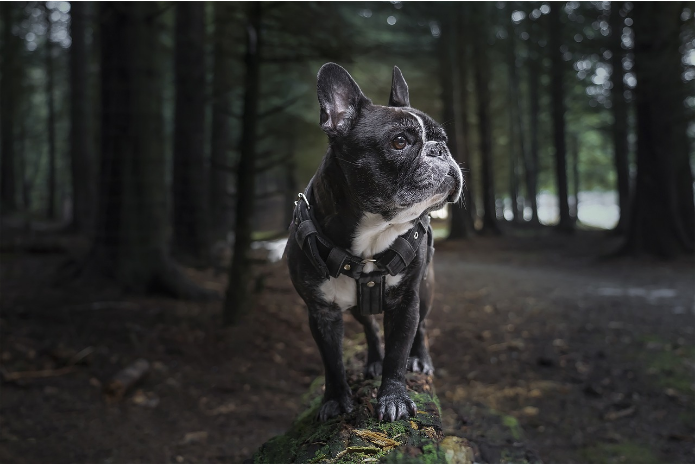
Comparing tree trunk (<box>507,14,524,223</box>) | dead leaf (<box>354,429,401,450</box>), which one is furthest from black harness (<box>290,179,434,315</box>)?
tree trunk (<box>507,14,524,223</box>)

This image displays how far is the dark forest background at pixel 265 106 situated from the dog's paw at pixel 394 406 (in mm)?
897

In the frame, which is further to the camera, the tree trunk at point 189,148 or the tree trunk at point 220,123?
the tree trunk at point 189,148

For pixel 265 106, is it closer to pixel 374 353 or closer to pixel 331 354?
pixel 374 353

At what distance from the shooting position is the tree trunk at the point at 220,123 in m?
7.46

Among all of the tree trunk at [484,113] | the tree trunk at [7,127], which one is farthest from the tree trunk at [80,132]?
the tree trunk at [484,113]

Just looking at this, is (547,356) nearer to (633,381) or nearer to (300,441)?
(633,381)

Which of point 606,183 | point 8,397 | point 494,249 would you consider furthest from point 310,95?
point 606,183

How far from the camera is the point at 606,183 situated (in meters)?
46.4

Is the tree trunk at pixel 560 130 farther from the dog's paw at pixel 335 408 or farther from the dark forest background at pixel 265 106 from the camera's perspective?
the dog's paw at pixel 335 408

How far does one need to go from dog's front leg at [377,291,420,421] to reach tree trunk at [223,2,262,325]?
5.23 meters

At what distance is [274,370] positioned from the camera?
7.73 meters

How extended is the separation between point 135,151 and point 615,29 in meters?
16.8

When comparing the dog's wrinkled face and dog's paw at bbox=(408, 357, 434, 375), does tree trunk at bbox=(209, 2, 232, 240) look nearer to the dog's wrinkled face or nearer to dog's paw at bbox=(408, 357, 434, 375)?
dog's paw at bbox=(408, 357, 434, 375)

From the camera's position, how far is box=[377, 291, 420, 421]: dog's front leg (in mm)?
2600
